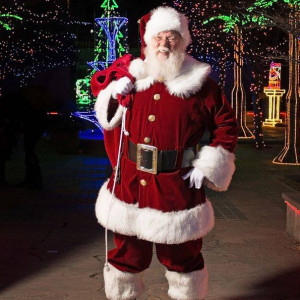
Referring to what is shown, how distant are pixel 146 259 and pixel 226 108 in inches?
50.9

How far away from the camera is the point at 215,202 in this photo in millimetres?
9867

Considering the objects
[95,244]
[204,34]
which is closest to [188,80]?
[95,244]

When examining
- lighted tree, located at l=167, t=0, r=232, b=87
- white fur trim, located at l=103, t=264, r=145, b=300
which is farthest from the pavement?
lighted tree, located at l=167, t=0, r=232, b=87

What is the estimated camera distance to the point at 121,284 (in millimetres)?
4824

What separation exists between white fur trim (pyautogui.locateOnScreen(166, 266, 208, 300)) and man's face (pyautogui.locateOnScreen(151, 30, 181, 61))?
1619 millimetres

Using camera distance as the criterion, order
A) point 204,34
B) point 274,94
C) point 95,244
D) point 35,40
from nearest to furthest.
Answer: point 95,244 → point 204,34 → point 35,40 → point 274,94

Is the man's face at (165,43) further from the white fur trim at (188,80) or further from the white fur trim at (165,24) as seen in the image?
the white fur trim at (188,80)

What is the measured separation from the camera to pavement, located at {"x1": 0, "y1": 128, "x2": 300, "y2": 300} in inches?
223

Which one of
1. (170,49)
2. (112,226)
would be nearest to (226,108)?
(170,49)

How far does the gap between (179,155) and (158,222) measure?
1.70ft

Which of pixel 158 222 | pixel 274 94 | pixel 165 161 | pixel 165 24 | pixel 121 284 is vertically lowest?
pixel 121 284

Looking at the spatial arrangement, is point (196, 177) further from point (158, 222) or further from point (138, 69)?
point (138, 69)

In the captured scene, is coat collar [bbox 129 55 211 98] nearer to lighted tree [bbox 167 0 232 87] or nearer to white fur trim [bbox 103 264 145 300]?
white fur trim [bbox 103 264 145 300]

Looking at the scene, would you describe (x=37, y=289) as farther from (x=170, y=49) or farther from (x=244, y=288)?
(x=170, y=49)
